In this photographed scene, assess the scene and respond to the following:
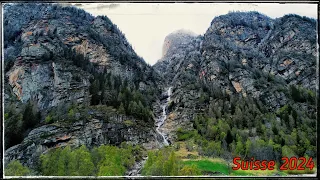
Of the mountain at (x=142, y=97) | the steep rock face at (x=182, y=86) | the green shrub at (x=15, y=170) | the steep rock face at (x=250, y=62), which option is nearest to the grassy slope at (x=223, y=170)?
the mountain at (x=142, y=97)

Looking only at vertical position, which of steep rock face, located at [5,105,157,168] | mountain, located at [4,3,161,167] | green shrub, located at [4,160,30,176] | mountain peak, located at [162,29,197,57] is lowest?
green shrub, located at [4,160,30,176]

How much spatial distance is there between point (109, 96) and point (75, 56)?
555 inches

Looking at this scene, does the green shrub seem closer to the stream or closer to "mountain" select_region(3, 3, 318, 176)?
"mountain" select_region(3, 3, 318, 176)

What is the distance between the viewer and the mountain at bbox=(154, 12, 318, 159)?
135ft

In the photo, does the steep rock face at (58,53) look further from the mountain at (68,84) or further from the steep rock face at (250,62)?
the steep rock face at (250,62)

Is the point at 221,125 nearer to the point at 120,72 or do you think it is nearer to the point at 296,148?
the point at 296,148

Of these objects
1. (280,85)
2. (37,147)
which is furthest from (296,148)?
(37,147)

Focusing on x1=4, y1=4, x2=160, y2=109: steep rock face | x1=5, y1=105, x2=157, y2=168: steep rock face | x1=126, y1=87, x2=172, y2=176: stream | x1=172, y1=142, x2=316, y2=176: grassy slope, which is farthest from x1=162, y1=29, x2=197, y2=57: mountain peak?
x1=172, y1=142, x2=316, y2=176: grassy slope

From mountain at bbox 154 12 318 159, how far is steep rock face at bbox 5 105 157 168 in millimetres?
7470

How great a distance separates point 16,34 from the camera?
58031mm

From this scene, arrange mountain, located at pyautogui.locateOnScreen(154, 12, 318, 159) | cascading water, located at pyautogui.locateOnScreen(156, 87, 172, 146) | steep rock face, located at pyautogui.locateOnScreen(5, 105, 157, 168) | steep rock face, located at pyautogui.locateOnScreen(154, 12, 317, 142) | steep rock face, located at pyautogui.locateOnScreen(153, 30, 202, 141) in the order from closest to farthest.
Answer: steep rock face, located at pyautogui.locateOnScreen(5, 105, 157, 168) < mountain, located at pyautogui.locateOnScreen(154, 12, 318, 159) < cascading water, located at pyautogui.locateOnScreen(156, 87, 172, 146) < steep rock face, located at pyautogui.locateOnScreen(153, 30, 202, 141) < steep rock face, located at pyautogui.locateOnScreen(154, 12, 317, 142)

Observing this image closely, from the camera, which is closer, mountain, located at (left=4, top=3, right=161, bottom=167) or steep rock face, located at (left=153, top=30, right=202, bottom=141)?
mountain, located at (left=4, top=3, right=161, bottom=167)

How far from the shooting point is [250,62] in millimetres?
72250

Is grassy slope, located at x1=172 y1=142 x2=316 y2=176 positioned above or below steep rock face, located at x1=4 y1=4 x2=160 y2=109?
below
